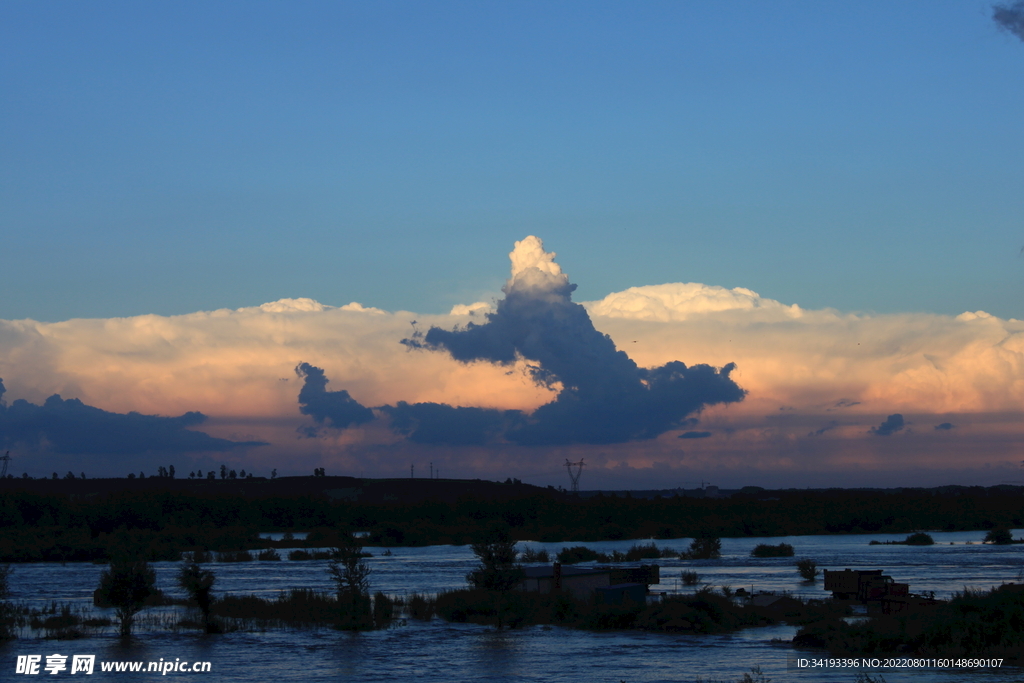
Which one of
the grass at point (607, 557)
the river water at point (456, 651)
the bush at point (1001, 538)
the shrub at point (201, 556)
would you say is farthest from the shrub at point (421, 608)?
the bush at point (1001, 538)

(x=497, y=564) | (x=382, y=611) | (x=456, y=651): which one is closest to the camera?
(x=456, y=651)

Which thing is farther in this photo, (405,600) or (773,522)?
(773,522)

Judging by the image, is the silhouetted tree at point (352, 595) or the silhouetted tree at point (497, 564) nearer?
the silhouetted tree at point (352, 595)

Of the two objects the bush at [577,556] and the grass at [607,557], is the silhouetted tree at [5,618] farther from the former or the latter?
the bush at [577,556]

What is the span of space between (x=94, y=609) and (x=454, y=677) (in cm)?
3402

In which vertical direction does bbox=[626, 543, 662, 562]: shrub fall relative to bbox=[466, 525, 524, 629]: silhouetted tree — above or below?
below

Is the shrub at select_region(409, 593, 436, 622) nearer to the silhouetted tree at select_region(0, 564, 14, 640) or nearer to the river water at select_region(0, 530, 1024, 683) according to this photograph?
the river water at select_region(0, 530, 1024, 683)

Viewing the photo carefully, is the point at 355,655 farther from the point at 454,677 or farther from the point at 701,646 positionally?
the point at 701,646

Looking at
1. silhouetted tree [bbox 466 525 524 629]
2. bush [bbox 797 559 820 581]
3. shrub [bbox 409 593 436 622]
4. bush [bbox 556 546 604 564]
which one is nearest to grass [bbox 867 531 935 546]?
bush [bbox 556 546 604 564]

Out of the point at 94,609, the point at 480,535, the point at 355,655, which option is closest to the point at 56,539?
the point at 94,609

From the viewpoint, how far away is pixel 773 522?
7254 inches

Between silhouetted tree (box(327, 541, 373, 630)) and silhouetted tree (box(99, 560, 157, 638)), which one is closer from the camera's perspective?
silhouetted tree (box(99, 560, 157, 638))

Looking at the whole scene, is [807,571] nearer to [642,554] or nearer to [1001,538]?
[642,554]

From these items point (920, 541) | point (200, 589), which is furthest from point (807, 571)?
point (920, 541)
